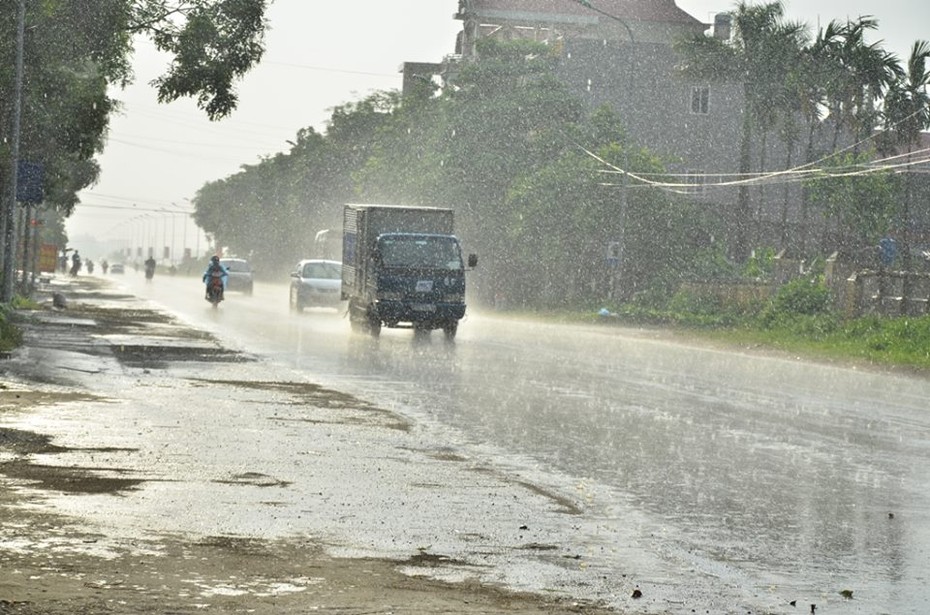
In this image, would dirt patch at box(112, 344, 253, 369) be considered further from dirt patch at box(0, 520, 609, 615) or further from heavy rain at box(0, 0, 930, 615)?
dirt patch at box(0, 520, 609, 615)

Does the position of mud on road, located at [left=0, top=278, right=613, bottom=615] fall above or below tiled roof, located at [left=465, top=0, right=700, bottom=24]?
below

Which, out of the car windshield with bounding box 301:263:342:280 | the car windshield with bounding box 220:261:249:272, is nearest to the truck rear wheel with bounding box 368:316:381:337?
the car windshield with bounding box 301:263:342:280

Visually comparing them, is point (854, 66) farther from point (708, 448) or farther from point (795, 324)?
point (708, 448)

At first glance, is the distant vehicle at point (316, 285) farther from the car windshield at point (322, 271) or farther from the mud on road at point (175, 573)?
the mud on road at point (175, 573)

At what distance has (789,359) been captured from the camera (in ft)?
109

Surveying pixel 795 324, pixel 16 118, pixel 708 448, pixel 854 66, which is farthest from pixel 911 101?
pixel 708 448

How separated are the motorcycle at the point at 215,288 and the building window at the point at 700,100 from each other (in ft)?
111

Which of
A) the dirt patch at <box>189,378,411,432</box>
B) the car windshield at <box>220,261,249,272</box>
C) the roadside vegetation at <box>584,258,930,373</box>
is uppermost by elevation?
the car windshield at <box>220,261,249,272</box>

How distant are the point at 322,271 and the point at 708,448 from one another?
37792 mm

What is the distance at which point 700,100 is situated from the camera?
80625 mm

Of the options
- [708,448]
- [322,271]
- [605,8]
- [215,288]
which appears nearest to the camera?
[708,448]

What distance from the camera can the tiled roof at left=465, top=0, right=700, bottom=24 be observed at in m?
107

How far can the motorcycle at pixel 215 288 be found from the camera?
175 feet

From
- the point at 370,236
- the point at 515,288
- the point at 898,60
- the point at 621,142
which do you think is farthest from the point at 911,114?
the point at 370,236
